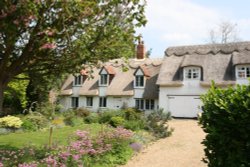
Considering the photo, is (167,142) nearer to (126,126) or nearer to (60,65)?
(126,126)

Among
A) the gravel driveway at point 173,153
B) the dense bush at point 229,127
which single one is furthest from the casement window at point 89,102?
the dense bush at point 229,127

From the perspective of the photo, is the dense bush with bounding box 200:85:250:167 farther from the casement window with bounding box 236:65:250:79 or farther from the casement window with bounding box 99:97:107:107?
the casement window with bounding box 99:97:107:107

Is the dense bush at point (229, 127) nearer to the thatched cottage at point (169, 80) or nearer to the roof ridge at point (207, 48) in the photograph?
the thatched cottage at point (169, 80)

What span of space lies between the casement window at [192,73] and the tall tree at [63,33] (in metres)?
20.3

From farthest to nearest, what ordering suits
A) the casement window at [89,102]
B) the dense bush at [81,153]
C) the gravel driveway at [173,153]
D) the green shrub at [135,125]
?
the casement window at [89,102] → the green shrub at [135,125] → the gravel driveway at [173,153] → the dense bush at [81,153]

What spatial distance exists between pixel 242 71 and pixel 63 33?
2296 cm

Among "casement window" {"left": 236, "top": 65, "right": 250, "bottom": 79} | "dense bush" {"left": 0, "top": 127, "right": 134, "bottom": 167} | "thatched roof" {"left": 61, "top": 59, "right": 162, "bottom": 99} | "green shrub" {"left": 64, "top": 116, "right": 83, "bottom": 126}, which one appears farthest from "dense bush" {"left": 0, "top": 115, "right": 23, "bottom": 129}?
"casement window" {"left": 236, "top": 65, "right": 250, "bottom": 79}

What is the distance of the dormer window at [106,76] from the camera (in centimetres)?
3397

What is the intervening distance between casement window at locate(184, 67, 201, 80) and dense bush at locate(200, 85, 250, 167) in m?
22.9

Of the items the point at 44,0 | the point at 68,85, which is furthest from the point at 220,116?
the point at 68,85

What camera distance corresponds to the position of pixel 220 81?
2814cm

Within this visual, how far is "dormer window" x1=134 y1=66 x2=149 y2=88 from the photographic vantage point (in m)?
31.7

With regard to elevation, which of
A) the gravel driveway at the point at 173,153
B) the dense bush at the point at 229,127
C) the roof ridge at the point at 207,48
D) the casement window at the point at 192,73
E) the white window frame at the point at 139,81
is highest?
the roof ridge at the point at 207,48

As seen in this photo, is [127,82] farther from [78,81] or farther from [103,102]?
[78,81]
